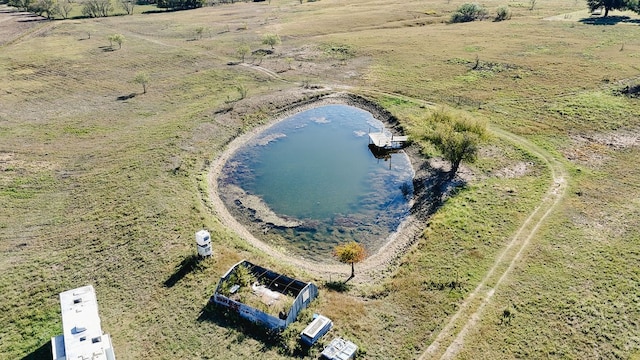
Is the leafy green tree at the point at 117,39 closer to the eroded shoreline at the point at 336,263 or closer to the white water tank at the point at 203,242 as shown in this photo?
the eroded shoreline at the point at 336,263

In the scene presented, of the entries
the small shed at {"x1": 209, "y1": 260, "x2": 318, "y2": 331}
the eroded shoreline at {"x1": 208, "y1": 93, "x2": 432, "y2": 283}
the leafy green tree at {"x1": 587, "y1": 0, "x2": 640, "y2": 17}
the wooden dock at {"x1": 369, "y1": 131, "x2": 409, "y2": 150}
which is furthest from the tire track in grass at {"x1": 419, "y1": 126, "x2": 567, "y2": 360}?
the leafy green tree at {"x1": 587, "y1": 0, "x2": 640, "y2": 17}

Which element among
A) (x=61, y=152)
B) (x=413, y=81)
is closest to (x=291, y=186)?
(x=61, y=152)

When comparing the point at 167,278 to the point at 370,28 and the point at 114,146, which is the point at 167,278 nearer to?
the point at 114,146

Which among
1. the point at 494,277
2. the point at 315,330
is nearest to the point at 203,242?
the point at 315,330

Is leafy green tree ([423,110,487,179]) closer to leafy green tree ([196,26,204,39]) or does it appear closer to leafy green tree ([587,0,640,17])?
leafy green tree ([196,26,204,39])

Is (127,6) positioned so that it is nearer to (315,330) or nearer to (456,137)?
(456,137)

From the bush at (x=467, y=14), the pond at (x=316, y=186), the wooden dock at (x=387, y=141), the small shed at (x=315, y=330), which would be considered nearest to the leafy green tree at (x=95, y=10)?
the pond at (x=316, y=186)
